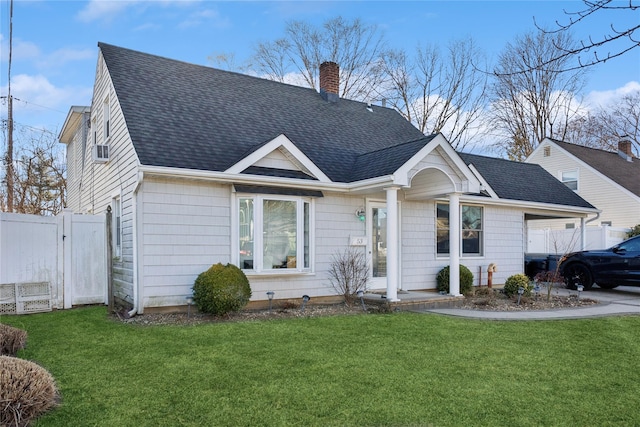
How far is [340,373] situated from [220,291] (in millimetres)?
3525

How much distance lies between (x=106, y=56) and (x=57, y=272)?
16.0 feet

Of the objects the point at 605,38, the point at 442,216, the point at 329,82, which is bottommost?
the point at 442,216

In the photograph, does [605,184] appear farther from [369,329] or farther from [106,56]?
[106,56]

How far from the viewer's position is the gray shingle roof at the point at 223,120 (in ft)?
29.2

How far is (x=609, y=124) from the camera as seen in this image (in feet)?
101

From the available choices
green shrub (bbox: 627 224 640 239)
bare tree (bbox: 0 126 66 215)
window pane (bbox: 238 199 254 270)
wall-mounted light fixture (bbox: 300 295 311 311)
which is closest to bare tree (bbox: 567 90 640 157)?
green shrub (bbox: 627 224 640 239)

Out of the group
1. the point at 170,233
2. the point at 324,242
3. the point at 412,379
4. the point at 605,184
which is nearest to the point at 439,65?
the point at 605,184

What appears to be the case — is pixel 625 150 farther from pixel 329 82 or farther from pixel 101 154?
pixel 101 154

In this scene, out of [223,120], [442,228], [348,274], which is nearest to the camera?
[348,274]

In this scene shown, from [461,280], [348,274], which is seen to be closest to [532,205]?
[461,280]

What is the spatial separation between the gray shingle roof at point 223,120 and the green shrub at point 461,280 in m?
3.60

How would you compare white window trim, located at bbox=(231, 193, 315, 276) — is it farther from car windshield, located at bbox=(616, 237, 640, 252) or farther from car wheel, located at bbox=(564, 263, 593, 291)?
car windshield, located at bbox=(616, 237, 640, 252)

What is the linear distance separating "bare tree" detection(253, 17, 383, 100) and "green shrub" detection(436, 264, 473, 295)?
1673 centimetres

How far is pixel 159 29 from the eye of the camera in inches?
533
